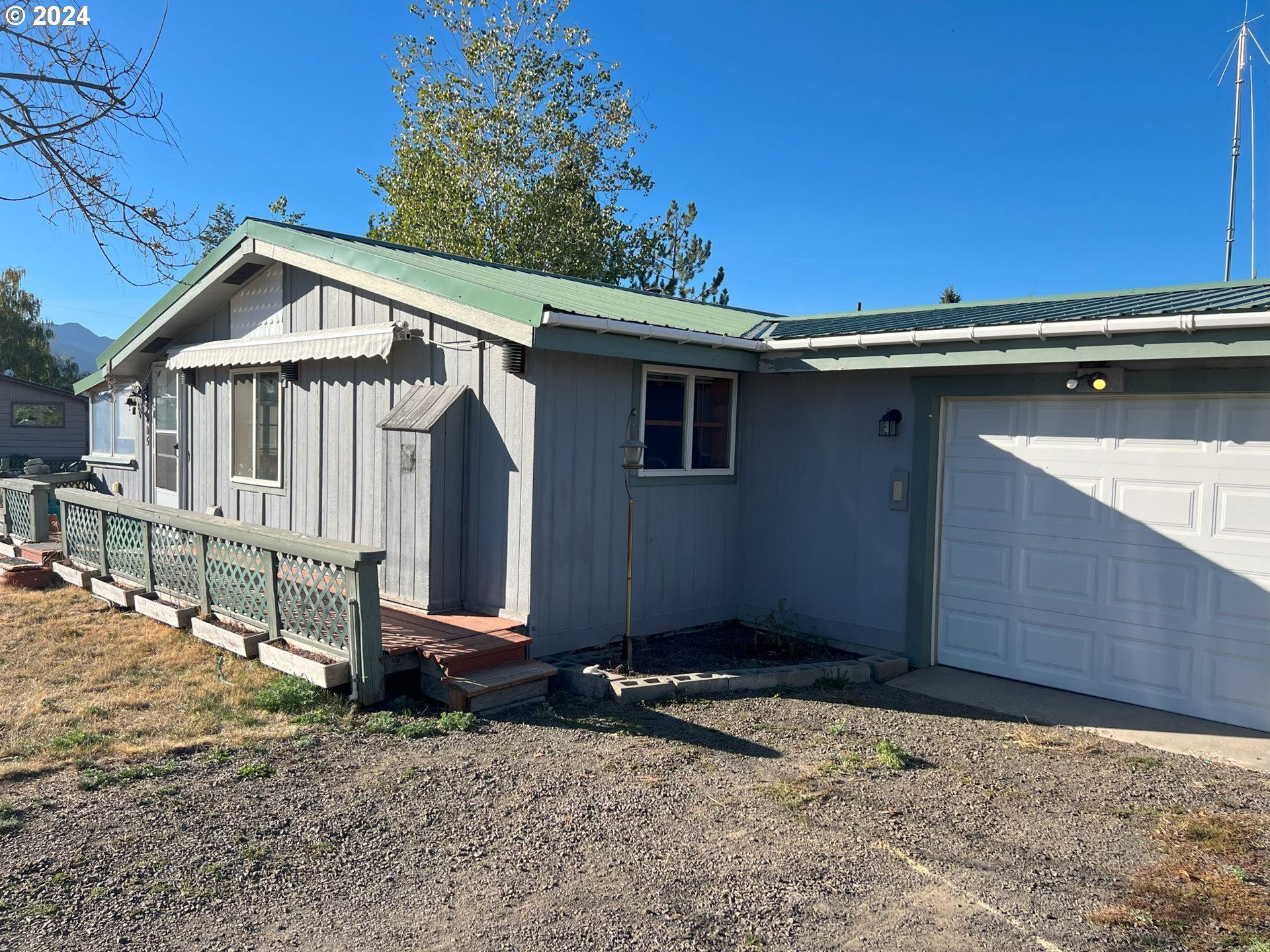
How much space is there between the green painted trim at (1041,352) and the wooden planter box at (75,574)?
6830 mm

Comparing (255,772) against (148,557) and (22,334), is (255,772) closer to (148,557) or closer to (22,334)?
(148,557)

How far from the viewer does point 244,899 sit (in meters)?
3.09

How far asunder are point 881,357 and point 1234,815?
367 cm

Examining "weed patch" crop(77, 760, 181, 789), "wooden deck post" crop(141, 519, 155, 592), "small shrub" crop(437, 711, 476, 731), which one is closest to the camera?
"weed patch" crop(77, 760, 181, 789)

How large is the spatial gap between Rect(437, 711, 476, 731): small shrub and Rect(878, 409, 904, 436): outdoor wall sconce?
3.97 m

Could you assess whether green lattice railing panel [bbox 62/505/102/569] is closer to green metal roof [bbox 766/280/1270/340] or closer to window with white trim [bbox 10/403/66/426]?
green metal roof [bbox 766/280/1270/340]

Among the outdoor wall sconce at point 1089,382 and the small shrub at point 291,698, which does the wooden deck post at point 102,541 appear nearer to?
the small shrub at point 291,698

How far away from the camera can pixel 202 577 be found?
6602 millimetres

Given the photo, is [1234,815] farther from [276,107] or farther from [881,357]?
[276,107]

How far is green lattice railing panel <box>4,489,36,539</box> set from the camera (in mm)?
9641

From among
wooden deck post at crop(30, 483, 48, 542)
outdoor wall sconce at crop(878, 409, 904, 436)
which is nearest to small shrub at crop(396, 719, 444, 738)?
outdoor wall sconce at crop(878, 409, 904, 436)

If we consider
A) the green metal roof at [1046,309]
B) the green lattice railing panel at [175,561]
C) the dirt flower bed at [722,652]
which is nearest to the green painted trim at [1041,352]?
the green metal roof at [1046,309]

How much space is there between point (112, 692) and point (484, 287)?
363cm

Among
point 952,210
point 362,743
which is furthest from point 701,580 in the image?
point 952,210
